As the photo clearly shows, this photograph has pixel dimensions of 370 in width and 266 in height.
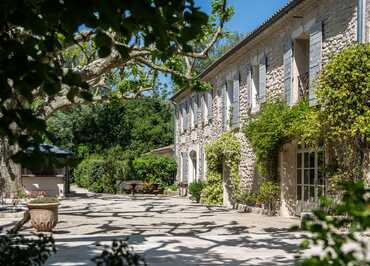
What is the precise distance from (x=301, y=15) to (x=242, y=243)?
627 centimetres

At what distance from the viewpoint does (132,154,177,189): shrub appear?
94.4ft

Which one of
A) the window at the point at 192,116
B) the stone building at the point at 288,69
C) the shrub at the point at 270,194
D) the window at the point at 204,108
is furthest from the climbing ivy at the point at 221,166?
the window at the point at 192,116

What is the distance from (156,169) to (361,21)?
20.0m

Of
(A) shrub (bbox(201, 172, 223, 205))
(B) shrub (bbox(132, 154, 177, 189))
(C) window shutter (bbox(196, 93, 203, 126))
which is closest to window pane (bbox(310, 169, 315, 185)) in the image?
(A) shrub (bbox(201, 172, 223, 205))

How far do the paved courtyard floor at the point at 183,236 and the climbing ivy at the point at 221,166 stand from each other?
79.2 inches

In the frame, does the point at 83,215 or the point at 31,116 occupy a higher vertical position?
the point at 31,116

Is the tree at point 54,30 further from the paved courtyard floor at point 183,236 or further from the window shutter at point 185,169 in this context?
the window shutter at point 185,169

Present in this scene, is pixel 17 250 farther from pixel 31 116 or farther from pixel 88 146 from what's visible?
pixel 88 146

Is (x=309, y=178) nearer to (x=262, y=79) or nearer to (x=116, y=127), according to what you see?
(x=262, y=79)

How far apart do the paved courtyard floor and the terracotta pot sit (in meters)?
0.26

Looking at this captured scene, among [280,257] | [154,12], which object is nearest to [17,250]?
[154,12]

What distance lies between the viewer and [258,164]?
47.0 ft

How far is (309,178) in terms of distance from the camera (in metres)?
12.7

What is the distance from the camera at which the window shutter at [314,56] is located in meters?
11.4
